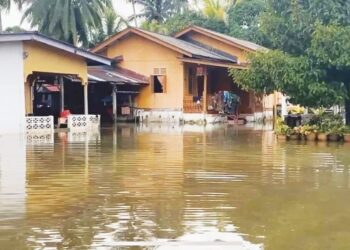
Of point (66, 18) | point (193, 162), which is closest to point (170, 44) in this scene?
point (66, 18)

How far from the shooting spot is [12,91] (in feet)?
68.1

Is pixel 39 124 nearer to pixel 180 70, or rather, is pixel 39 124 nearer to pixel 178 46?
pixel 178 46

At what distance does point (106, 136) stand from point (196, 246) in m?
14.0

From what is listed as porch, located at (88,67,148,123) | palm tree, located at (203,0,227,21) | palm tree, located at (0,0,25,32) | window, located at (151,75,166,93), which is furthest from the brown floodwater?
palm tree, located at (203,0,227,21)

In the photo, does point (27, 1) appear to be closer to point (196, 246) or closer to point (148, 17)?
point (148, 17)

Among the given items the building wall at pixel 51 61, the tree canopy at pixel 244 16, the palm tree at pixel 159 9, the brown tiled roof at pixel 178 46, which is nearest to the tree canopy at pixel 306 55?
the building wall at pixel 51 61

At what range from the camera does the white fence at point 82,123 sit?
22.5 m

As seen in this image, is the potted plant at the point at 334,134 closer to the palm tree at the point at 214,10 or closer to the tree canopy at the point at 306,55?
the tree canopy at the point at 306,55

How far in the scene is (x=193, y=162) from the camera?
40.5 ft

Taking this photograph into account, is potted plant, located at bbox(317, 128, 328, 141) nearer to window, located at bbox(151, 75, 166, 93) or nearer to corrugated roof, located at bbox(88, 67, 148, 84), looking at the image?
corrugated roof, located at bbox(88, 67, 148, 84)

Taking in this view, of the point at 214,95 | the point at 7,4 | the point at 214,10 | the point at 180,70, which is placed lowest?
the point at 214,95

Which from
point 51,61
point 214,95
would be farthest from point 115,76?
point 51,61

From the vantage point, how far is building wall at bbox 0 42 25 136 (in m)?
20.6

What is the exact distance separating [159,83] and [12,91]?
1156cm
